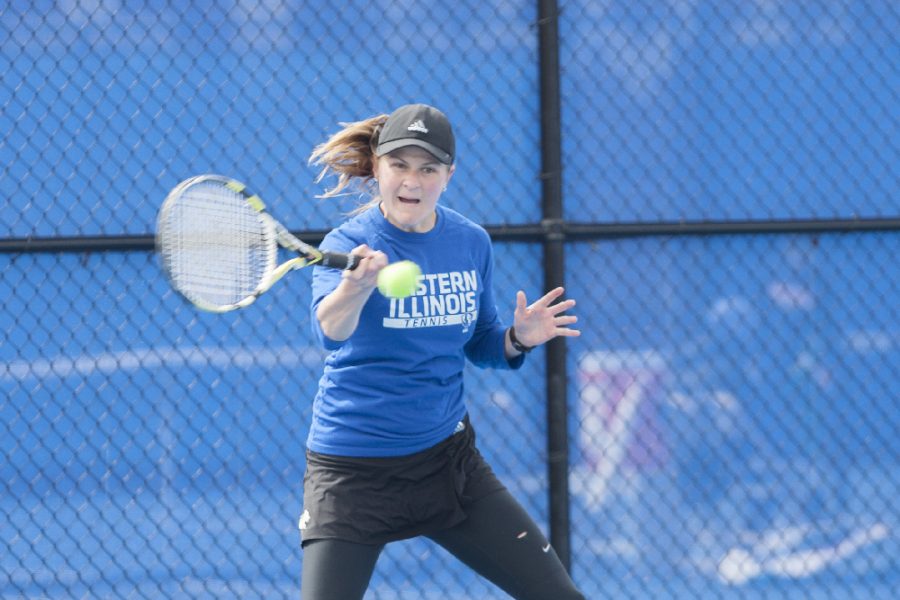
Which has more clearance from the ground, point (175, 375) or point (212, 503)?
point (175, 375)

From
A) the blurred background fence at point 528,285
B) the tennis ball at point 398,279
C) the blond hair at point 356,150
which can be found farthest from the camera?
the blurred background fence at point 528,285

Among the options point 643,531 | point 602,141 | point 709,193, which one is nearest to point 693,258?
point 709,193

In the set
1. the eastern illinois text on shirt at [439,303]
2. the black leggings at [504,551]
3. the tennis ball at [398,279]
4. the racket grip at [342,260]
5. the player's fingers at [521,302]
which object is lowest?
the black leggings at [504,551]

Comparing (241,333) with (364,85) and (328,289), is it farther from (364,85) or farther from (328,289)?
(328,289)

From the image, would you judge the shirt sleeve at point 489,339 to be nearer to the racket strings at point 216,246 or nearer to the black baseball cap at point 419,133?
the black baseball cap at point 419,133

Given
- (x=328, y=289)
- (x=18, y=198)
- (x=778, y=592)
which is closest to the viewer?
(x=328, y=289)

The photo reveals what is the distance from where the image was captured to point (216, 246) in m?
2.54

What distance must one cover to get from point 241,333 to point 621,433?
1380 mm

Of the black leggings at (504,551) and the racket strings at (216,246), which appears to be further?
the black leggings at (504,551)

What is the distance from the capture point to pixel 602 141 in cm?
389

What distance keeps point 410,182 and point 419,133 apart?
4.5 inches

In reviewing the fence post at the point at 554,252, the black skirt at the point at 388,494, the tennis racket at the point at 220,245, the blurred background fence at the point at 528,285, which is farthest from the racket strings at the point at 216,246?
the fence post at the point at 554,252

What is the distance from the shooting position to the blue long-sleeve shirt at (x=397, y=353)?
8.38 feet

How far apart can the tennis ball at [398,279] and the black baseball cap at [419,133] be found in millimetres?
409
